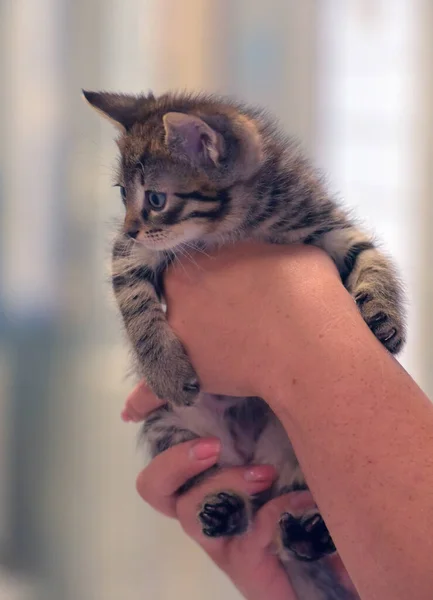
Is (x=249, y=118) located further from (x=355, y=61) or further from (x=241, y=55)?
(x=355, y=61)

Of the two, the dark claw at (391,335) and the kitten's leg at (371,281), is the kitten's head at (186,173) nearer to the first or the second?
the kitten's leg at (371,281)

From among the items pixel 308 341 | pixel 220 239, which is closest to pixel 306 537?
pixel 308 341

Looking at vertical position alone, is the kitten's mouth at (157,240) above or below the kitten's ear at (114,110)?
below

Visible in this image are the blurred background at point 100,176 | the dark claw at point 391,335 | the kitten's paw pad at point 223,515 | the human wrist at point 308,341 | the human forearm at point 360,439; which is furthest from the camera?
the blurred background at point 100,176

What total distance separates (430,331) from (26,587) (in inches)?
50.6

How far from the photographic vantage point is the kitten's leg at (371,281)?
0.92 m

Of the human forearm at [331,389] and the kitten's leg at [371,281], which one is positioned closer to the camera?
the human forearm at [331,389]

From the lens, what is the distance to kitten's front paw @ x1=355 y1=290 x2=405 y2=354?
912 mm

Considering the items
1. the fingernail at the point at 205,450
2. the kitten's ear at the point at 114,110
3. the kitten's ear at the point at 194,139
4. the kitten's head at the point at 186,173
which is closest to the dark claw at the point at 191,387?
the fingernail at the point at 205,450

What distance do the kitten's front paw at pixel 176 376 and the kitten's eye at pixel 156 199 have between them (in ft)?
0.73

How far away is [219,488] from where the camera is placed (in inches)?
41.3

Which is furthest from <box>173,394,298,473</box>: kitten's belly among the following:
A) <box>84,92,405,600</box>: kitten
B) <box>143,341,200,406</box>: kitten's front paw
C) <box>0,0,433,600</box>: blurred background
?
<box>0,0,433,600</box>: blurred background

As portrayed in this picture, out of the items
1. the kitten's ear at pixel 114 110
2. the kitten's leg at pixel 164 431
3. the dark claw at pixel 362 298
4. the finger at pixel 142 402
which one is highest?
the kitten's ear at pixel 114 110

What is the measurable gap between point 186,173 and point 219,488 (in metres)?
0.51
